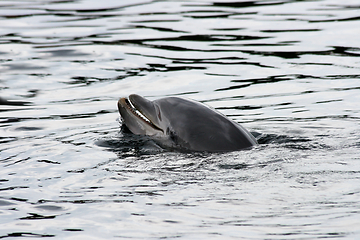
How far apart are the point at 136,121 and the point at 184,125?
843mm

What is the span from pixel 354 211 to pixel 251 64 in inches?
332

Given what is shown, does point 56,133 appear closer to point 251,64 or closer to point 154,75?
point 154,75

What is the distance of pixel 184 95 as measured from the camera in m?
11.4

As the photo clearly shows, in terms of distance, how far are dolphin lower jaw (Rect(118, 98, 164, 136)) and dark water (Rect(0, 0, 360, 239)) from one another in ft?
0.69

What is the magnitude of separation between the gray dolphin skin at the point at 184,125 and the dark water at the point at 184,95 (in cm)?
22

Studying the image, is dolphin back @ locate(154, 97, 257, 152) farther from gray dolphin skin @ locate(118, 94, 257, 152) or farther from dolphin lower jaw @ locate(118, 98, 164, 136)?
dolphin lower jaw @ locate(118, 98, 164, 136)

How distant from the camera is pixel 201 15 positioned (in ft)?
62.3

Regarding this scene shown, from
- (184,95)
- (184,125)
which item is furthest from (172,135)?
(184,95)

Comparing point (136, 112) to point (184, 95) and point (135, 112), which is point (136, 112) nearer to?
point (135, 112)

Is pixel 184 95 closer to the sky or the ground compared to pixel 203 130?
closer to the ground

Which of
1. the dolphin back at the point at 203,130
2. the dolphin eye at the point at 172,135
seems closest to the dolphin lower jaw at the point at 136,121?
the dolphin eye at the point at 172,135

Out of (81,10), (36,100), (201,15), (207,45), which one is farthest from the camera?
(81,10)

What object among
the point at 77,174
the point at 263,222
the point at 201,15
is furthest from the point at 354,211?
the point at 201,15

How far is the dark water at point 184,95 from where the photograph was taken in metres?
5.38
